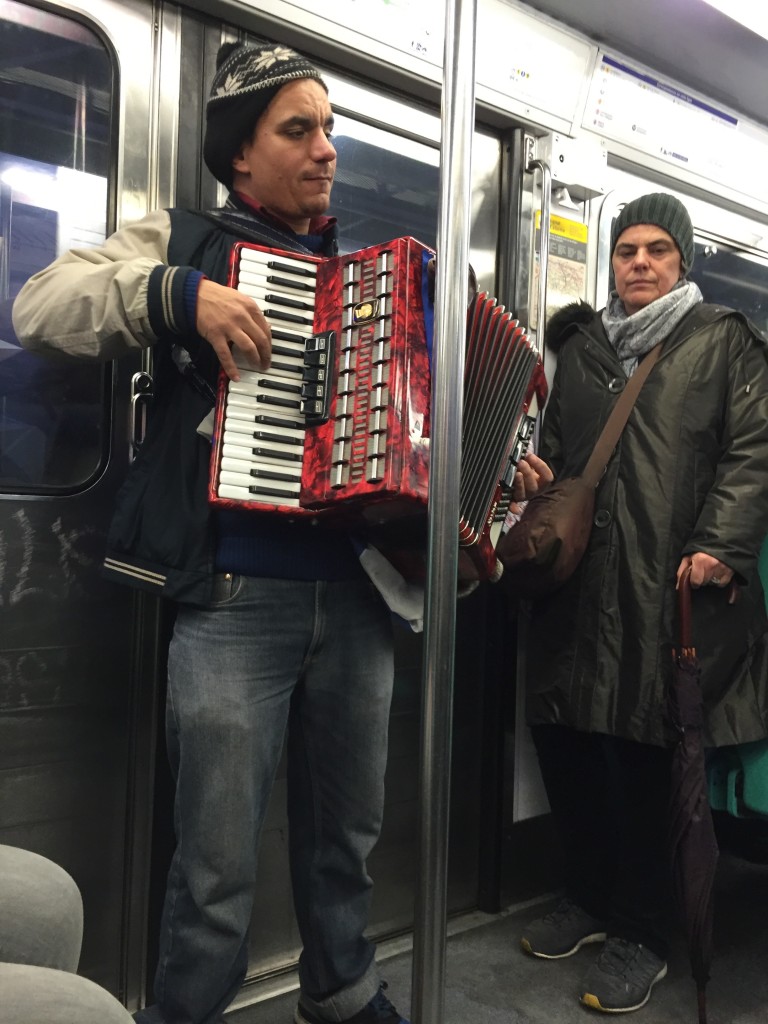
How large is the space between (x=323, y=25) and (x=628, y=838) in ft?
6.89

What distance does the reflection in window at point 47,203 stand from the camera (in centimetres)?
191

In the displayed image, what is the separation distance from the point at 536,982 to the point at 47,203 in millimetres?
2150

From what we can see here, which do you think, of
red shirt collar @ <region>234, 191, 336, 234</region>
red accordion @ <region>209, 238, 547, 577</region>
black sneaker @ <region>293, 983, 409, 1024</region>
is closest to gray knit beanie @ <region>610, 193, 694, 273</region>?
red shirt collar @ <region>234, 191, 336, 234</region>

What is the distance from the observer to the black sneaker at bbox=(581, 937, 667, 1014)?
2.23m

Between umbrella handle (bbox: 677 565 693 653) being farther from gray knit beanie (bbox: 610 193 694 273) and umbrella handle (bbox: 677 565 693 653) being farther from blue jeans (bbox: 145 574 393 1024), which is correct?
gray knit beanie (bbox: 610 193 694 273)

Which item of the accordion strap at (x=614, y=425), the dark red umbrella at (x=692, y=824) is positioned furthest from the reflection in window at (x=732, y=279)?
the dark red umbrella at (x=692, y=824)

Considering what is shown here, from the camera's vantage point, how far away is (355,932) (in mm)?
1889

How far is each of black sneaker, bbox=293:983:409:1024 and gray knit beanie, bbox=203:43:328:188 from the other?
A: 5.55 feet

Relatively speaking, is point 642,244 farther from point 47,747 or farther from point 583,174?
point 47,747

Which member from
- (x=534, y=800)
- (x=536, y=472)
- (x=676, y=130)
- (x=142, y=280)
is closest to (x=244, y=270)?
(x=142, y=280)

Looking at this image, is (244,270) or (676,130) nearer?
(244,270)

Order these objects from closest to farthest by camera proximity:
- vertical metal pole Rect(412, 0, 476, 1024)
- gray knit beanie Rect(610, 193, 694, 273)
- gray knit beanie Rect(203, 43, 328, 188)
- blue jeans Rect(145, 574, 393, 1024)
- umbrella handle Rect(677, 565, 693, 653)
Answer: vertical metal pole Rect(412, 0, 476, 1024) < blue jeans Rect(145, 574, 393, 1024) < gray knit beanie Rect(203, 43, 328, 188) < umbrella handle Rect(677, 565, 693, 653) < gray knit beanie Rect(610, 193, 694, 273)

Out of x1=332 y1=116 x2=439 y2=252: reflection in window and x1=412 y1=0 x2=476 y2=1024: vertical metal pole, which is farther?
x1=332 y1=116 x2=439 y2=252: reflection in window

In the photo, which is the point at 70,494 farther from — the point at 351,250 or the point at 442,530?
the point at 442,530
